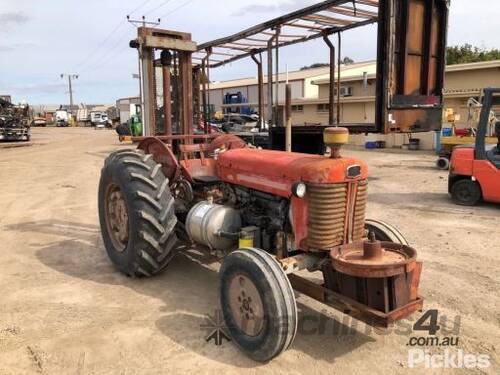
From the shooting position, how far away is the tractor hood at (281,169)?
340 cm

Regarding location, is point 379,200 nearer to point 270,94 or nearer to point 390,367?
point 270,94

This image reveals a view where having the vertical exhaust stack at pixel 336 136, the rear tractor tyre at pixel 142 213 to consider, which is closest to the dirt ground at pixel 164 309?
the rear tractor tyre at pixel 142 213

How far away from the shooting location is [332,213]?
11.2 ft

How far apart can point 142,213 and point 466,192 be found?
251 inches

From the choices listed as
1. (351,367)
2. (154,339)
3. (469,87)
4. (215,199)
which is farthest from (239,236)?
(469,87)

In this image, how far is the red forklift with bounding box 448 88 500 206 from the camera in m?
7.93

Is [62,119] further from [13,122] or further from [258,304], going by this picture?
[258,304]

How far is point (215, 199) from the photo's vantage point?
15.1 feet

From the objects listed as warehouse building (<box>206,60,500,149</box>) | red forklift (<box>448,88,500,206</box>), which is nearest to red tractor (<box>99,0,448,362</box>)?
red forklift (<box>448,88,500,206</box>)

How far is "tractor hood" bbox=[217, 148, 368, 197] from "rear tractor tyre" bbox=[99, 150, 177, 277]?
63 centimetres

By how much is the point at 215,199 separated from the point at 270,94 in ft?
14.8

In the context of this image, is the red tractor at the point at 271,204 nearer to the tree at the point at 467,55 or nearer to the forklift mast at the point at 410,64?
the forklift mast at the point at 410,64

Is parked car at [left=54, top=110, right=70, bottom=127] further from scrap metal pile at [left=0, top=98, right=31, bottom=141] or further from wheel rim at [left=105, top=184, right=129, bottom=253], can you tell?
wheel rim at [left=105, top=184, right=129, bottom=253]

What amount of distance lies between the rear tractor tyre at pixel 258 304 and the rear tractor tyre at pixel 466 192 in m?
6.36
